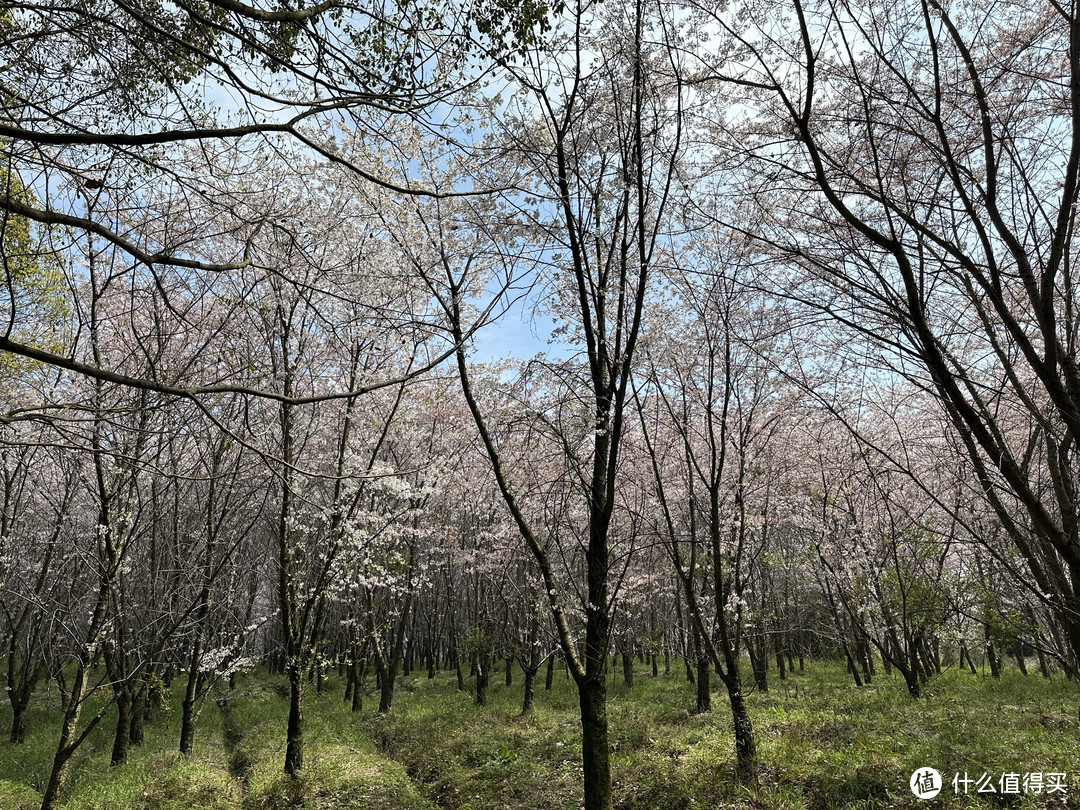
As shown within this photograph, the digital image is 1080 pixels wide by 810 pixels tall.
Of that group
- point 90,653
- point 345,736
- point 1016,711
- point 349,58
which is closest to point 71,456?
point 90,653

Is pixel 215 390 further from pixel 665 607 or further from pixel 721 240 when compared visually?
pixel 665 607

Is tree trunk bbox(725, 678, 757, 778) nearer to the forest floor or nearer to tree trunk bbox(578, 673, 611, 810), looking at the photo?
the forest floor

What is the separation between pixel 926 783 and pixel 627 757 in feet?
13.2

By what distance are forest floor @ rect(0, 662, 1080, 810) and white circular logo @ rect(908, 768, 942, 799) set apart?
0.23ft

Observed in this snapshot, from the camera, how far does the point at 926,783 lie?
20.6 feet

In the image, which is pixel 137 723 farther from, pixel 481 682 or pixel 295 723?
pixel 481 682

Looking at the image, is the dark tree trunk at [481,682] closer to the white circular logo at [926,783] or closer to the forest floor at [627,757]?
the forest floor at [627,757]

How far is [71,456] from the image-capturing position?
8.73 metres

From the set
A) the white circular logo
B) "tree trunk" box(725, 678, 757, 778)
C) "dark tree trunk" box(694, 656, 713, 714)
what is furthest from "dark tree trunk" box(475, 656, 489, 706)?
the white circular logo

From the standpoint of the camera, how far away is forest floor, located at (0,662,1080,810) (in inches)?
258

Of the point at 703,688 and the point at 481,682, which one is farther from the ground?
the point at 703,688

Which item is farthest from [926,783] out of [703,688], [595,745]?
[703,688]

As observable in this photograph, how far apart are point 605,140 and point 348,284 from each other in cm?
380

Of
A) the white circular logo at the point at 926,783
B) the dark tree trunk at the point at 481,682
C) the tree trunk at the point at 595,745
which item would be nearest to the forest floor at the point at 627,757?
the white circular logo at the point at 926,783
